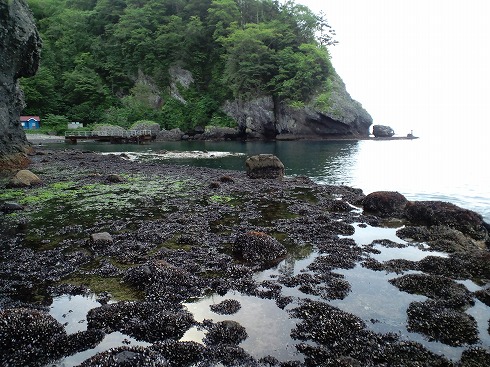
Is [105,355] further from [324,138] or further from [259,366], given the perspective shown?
[324,138]

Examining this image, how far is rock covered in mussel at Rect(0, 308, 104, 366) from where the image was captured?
662cm

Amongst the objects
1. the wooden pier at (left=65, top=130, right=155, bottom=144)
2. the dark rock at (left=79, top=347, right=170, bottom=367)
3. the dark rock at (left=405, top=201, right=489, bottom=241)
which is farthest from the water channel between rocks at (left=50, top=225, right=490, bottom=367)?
the wooden pier at (left=65, top=130, right=155, bottom=144)

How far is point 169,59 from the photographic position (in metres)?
107

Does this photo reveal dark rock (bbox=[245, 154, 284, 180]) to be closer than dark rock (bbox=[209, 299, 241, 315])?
No

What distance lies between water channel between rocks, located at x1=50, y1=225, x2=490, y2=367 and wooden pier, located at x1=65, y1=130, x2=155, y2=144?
77.9 m

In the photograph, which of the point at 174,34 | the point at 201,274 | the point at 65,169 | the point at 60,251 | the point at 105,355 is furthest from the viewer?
the point at 174,34

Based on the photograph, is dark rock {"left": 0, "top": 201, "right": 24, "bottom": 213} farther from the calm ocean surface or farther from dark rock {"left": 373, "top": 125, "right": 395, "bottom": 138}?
dark rock {"left": 373, "top": 125, "right": 395, "bottom": 138}

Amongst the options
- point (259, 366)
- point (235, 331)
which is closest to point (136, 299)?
point (235, 331)

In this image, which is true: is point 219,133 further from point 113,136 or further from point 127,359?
point 127,359

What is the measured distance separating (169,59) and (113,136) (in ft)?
127

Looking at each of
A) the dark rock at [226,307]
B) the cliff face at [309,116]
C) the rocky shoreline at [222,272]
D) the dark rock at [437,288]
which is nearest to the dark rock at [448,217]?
the rocky shoreline at [222,272]

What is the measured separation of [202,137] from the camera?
94500 millimetres

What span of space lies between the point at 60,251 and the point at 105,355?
7.55 m

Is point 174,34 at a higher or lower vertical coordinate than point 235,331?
higher
